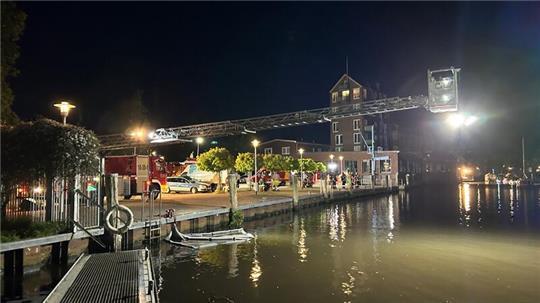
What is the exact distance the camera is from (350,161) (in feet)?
217

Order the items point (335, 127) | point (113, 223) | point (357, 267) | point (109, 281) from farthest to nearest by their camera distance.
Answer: point (335, 127), point (113, 223), point (357, 267), point (109, 281)

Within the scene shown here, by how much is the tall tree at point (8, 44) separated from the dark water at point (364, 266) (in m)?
7.74

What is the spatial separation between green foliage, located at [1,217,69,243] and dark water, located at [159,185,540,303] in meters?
3.36

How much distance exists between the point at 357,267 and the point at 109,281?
730 cm

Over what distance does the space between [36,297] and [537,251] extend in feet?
52.7

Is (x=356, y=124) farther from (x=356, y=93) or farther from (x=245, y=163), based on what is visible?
(x=245, y=163)

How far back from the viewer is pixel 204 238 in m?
17.8

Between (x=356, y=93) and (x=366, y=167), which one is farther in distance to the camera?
(x=356, y=93)

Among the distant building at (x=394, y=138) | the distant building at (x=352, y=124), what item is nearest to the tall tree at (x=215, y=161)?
the distant building at (x=394, y=138)

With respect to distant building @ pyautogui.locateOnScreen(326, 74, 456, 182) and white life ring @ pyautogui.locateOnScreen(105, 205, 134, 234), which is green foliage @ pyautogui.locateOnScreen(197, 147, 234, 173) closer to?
white life ring @ pyautogui.locateOnScreen(105, 205, 134, 234)

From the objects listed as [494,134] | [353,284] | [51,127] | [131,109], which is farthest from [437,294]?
[494,134]

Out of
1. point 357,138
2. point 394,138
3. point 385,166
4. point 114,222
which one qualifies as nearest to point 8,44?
point 114,222

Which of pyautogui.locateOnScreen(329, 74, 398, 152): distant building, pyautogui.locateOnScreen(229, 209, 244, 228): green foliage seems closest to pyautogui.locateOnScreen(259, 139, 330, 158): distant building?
pyautogui.locateOnScreen(329, 74, 398, 152): distant building

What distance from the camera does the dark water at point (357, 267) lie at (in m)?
10.8
